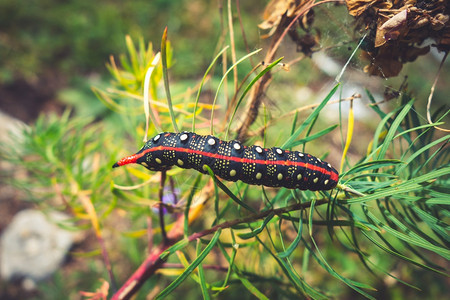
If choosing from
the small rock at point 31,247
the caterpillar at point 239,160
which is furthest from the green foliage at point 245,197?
the small rock at point 31,247

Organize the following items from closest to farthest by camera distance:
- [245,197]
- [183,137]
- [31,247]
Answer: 1. [183,137]
2. [245,197]
3. [31,247]

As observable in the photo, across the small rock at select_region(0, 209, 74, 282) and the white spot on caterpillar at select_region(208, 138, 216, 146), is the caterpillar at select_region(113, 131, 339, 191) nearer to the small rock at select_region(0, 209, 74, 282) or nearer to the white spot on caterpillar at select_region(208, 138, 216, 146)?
the white spot on caterpillar at select_region(208, 138, 216, 146)

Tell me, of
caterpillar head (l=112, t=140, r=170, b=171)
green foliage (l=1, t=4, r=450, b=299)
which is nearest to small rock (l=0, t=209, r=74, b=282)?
green foliage (l=1, t=4, r=450, b=299)

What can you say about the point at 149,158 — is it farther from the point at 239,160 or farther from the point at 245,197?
the point at 245,197

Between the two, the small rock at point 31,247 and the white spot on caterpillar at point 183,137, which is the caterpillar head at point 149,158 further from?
the small rock at point 31,247

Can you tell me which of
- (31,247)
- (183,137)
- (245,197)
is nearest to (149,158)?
(183,137)

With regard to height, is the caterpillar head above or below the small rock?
below

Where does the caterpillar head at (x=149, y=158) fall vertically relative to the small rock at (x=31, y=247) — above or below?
below

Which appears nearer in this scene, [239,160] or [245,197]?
[239,160]

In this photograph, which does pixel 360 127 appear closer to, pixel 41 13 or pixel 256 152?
pixel 256 152
